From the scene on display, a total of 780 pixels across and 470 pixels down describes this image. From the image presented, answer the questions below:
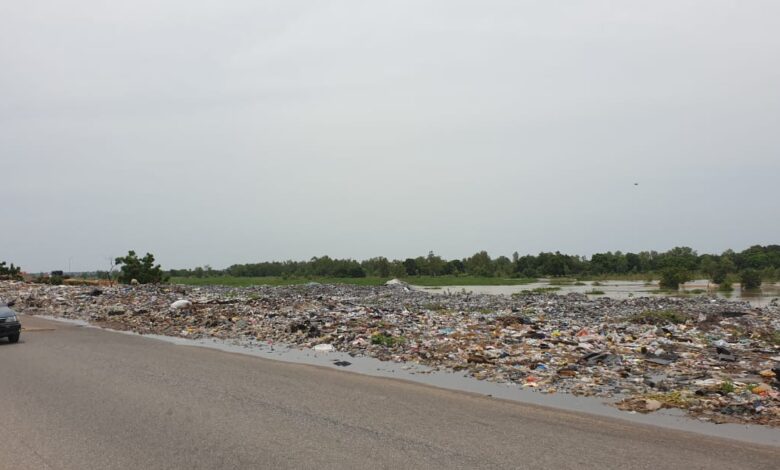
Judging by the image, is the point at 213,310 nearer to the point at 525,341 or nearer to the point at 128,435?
the point at 525,341

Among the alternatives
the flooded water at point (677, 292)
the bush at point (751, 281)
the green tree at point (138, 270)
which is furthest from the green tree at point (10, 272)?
the bush at point (751, 281)

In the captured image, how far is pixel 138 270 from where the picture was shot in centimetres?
4312

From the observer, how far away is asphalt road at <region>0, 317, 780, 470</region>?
500 centimetres

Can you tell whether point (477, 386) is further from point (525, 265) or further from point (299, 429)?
point (525, 265)

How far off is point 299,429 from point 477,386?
3842mm

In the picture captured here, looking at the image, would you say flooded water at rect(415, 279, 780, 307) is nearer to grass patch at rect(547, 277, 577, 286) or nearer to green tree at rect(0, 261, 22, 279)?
grass patch at rect(547, 277, 577, 286)

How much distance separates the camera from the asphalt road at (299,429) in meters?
5.00

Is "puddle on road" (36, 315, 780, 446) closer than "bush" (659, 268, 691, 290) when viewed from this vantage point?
Yes

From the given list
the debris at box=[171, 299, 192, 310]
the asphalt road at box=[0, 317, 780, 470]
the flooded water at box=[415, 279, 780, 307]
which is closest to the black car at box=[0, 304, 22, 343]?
the asphalt road at box=[0, 317, 780, 470]

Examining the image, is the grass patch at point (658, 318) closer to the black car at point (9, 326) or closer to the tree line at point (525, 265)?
the black car at point (9, 326)

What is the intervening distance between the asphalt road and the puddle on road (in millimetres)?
415

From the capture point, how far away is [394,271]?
269 ft

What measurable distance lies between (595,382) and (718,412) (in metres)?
2.01

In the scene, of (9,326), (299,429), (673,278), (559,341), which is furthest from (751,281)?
(9,326)
